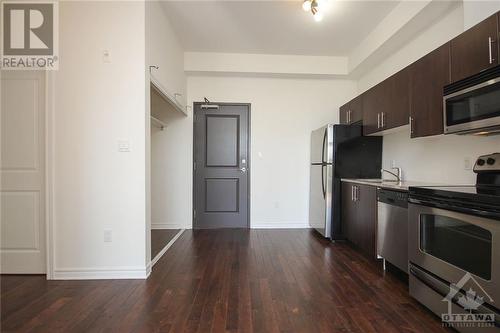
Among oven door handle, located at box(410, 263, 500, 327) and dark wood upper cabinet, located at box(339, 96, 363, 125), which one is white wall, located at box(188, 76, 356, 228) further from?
oven door handle, located at box(410, 263, 500, 327)

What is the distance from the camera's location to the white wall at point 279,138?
14.4ft

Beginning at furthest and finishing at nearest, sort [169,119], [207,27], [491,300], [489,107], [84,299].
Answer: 1. [169,119]
2. [207,27]
3. [84,299]
4. [489,107]
5. [491,300]

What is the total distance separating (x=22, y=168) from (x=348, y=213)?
374 centimetres

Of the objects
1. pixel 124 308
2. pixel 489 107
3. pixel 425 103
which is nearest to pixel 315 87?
pixel 425 103

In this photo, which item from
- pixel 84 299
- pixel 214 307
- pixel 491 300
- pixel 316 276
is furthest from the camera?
pixel 316 276

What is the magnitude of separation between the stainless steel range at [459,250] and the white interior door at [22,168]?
11.3 feet

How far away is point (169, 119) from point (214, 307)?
128 inches

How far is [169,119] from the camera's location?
432cm

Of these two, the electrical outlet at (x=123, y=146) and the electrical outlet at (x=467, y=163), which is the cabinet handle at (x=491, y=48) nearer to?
the electrical outlet at (x=467, y=163)

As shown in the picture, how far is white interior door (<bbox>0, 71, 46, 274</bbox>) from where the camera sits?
2496 millimetres

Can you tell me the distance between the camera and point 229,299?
2051 mm

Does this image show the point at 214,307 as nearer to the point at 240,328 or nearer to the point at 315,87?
the point at 240,328

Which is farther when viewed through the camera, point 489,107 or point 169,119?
point 169,119

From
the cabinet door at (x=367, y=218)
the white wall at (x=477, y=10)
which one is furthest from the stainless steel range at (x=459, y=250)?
the white wall at (x=477, y=10)
